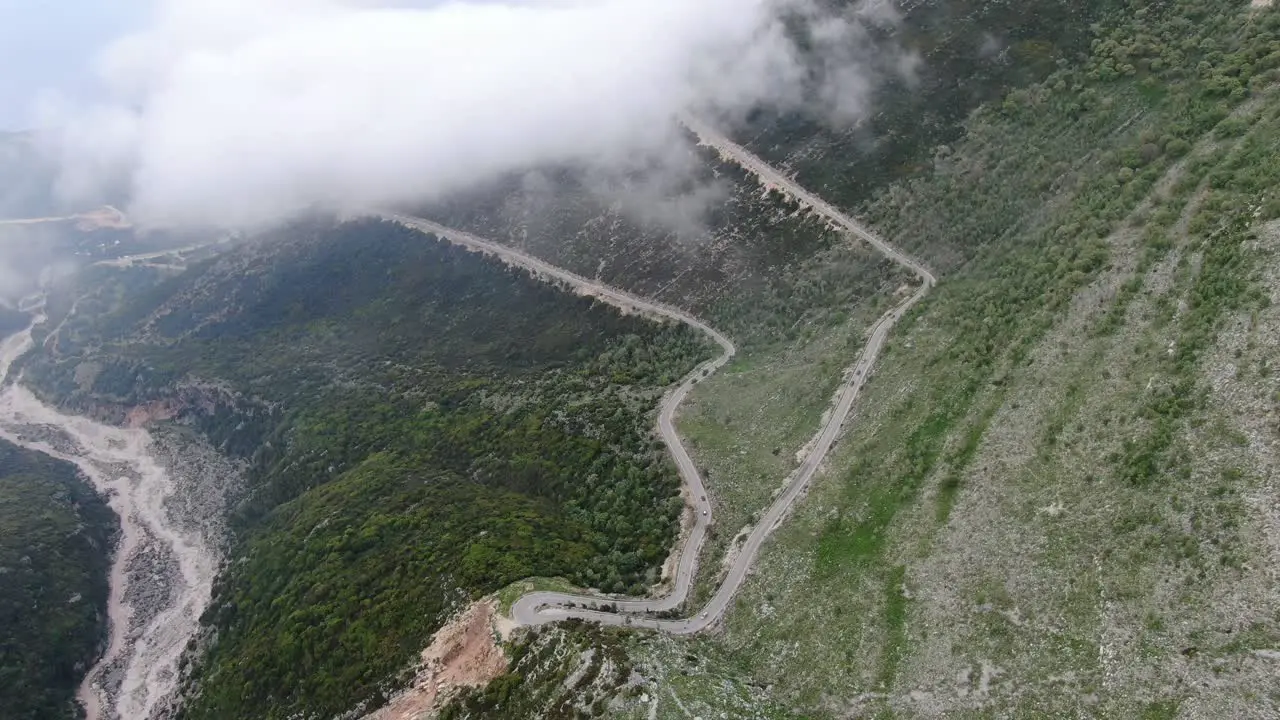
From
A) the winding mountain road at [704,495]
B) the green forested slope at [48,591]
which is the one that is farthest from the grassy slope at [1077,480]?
the green forested slope at [48,591]

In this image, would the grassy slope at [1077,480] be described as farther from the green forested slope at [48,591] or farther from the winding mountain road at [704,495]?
the green forested slope at [48,591]

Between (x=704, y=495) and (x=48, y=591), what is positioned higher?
(x=704, y=495)

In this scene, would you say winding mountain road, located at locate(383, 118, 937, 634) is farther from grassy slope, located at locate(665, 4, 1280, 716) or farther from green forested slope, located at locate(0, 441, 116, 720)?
green forested slope, located at locate(0, 441, 116, 720)

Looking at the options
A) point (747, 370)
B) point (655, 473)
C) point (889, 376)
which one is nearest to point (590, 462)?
point (655, 473)

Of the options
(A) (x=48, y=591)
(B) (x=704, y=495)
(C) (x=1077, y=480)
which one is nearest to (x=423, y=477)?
(B) (x=704, y=495)

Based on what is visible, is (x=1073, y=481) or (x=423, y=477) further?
(x=423, y=477)

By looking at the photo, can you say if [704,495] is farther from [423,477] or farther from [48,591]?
[48,591]
